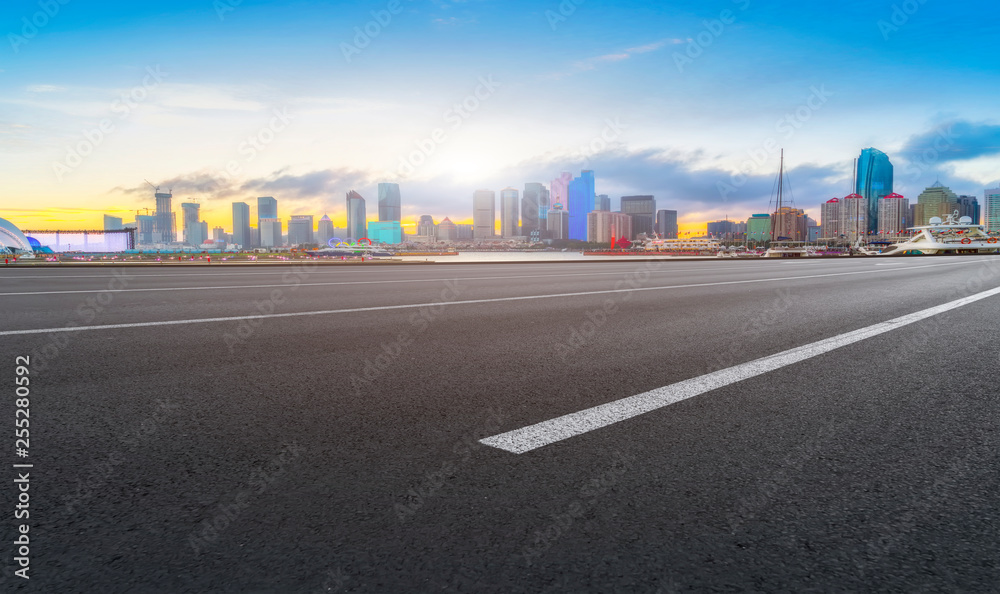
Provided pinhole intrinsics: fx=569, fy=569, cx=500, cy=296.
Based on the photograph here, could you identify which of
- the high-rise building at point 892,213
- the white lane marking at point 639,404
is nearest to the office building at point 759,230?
the high-rise building at point 892,213

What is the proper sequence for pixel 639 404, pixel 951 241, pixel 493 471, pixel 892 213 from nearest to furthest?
1. pixel 493 471
2. pixel 639 404
3. pixel 951 241
4. pixel 892 213

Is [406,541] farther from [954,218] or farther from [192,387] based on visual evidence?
[954,218]

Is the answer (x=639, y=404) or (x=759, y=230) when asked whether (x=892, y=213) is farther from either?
(x=639, y=404)

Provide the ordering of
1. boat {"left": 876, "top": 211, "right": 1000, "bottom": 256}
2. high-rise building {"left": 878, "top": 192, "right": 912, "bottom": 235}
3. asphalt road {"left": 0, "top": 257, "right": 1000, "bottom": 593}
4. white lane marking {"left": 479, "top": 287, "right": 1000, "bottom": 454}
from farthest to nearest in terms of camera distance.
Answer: high-rise building {"left": 878, "top": 192, "right": 912, "bottom": 235} < boat {"left": 876, "top": 211, "right": 1000, "bottom": 256} < white lane marking {"left": 479, "top": 287, "right": 1000, "bottom": 454} < asphalt road {"left": 0, "top": 257, "right": 1000, "bottom": 593}

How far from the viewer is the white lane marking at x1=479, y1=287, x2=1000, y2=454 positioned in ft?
9.44

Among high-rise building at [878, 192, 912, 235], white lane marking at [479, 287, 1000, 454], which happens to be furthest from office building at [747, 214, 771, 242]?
white lane marking at [479, 287, 1000, 454]

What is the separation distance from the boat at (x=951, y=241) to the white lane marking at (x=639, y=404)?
75.5m

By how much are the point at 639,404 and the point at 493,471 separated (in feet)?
4.63

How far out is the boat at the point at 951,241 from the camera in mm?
70562

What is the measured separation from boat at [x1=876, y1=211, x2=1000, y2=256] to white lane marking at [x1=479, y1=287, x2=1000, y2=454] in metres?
75.5

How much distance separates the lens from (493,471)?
2.46 m

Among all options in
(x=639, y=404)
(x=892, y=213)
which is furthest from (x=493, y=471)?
(x=892, y=213)

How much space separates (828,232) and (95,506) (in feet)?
734

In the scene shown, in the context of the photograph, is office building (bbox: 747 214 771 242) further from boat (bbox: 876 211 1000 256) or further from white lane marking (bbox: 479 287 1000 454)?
white lane marking (bbox: 479 287 1000 454)
